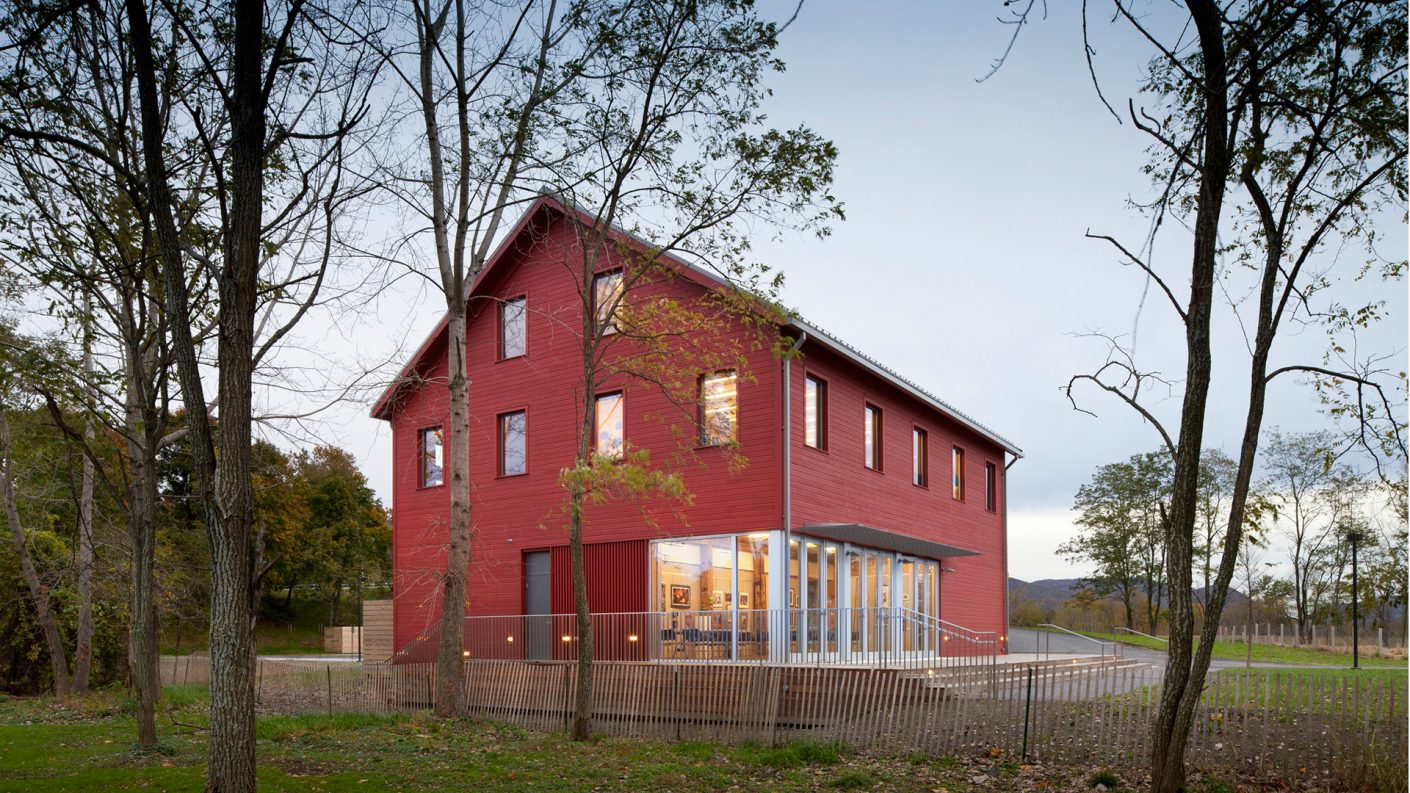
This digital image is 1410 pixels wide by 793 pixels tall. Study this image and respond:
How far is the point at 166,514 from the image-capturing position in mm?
41375

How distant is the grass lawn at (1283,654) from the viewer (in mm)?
33938

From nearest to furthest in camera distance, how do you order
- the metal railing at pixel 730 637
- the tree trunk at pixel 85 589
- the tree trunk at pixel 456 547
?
the tree trunk at pixel 456 547
the metal railing at pixel 730 637
the tree trunk at pixel 85 589

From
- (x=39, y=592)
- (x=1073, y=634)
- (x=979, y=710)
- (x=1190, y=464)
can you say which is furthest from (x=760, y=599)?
(x=39, y=592)

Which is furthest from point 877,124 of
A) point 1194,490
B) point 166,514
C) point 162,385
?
point 166,514

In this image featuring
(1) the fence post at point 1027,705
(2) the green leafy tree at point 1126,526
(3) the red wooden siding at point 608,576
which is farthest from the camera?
(2) the green leafy tree at point 1126,526

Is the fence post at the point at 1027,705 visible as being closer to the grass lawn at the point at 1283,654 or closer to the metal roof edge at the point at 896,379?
the metal roof edge at the point at 896,379

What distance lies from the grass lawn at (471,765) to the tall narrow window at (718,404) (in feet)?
22.2

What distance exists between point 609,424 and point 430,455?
228 inches

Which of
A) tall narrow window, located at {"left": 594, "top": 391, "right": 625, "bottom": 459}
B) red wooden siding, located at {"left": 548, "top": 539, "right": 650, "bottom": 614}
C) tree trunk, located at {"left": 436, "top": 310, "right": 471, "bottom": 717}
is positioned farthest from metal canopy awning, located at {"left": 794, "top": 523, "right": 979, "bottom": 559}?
tree trunk, located at {"left": 436, "top": 310, "right": 471, "bottom": 717}

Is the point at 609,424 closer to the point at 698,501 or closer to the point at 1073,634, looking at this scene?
the point at 698,501

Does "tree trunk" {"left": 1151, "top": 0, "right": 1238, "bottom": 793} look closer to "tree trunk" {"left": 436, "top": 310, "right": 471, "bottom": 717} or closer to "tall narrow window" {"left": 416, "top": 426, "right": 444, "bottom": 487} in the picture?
A: "tree trunk" {"left": 436, "top": 310, "right": 471, "bottom": 717}

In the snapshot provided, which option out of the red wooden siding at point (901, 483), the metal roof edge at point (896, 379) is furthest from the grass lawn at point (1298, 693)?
the metal roof edge at point (896, 379)

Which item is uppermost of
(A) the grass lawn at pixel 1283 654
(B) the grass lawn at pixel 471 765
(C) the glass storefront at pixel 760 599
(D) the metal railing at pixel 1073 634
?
(C) the glass storefront at pixel 760 599

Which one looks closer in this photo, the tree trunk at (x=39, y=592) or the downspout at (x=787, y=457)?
the downspout at (x=787, y=457)
